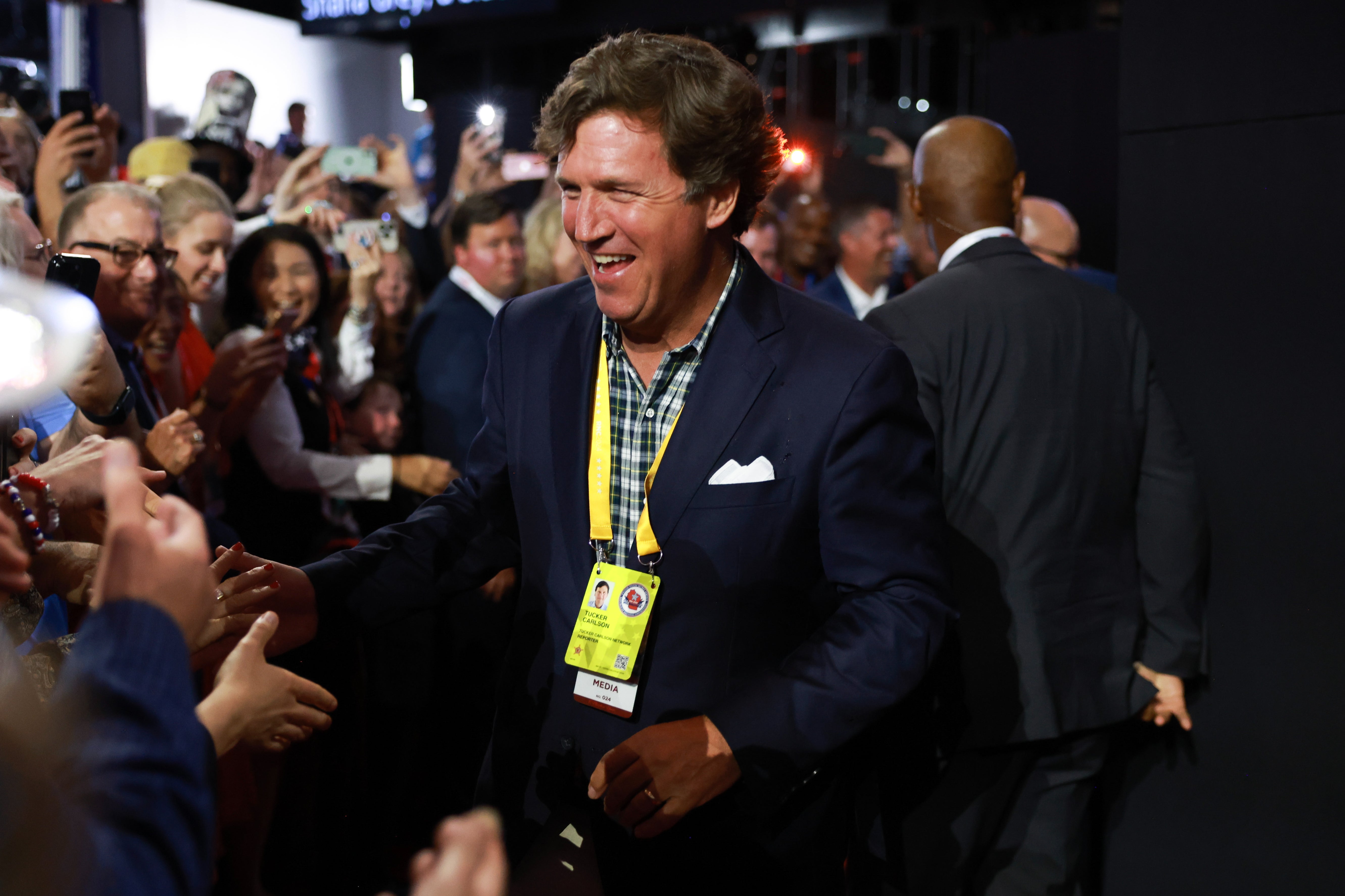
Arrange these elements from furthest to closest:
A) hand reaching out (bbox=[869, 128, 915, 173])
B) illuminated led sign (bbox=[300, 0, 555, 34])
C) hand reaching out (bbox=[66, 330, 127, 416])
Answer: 1. illuminated led sign (bbox=[300, 0, 555, 34])
2. hand reaching out (bbox=[869, 128, 915, 173])
3. hand reaching out (bbox=[66, 330, 127, 416])

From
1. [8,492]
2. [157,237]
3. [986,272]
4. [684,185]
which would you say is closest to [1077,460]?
[986,272]

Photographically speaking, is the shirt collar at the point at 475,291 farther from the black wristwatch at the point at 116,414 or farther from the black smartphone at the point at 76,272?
the black smartphone at the point at 76,272

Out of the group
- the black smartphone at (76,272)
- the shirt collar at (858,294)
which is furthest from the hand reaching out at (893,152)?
the black smartphone at (76,272)

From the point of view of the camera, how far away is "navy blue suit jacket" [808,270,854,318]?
543 centimetres

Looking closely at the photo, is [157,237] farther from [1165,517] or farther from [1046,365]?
[1165,517]

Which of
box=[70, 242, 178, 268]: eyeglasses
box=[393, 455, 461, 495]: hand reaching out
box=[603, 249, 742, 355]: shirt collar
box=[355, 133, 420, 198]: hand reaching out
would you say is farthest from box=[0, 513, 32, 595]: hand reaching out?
box=[355, 133, 420, 198]: hand reaching out

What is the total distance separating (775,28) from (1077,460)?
845 cm

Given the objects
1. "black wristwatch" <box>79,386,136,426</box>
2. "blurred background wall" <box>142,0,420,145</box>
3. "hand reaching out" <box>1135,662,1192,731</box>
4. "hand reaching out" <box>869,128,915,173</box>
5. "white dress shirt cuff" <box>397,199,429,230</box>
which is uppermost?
"blurred background wall" <box>142,0,420,145</box>

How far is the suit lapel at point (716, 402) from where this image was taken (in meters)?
1.58

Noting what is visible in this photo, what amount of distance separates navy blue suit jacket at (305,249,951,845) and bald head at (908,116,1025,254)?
993 millimetres

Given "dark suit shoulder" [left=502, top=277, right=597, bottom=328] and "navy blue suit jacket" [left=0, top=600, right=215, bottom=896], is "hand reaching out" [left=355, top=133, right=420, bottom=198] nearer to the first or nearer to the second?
"dark suit shoulder" [left=502, top=277, right=597, bottom=328]

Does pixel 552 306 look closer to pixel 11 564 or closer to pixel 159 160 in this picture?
pixel 11 564

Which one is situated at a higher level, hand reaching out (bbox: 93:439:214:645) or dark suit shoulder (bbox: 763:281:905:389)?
dark suit shoulder (bbox: 763:281:905:389)

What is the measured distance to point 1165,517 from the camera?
240cm
